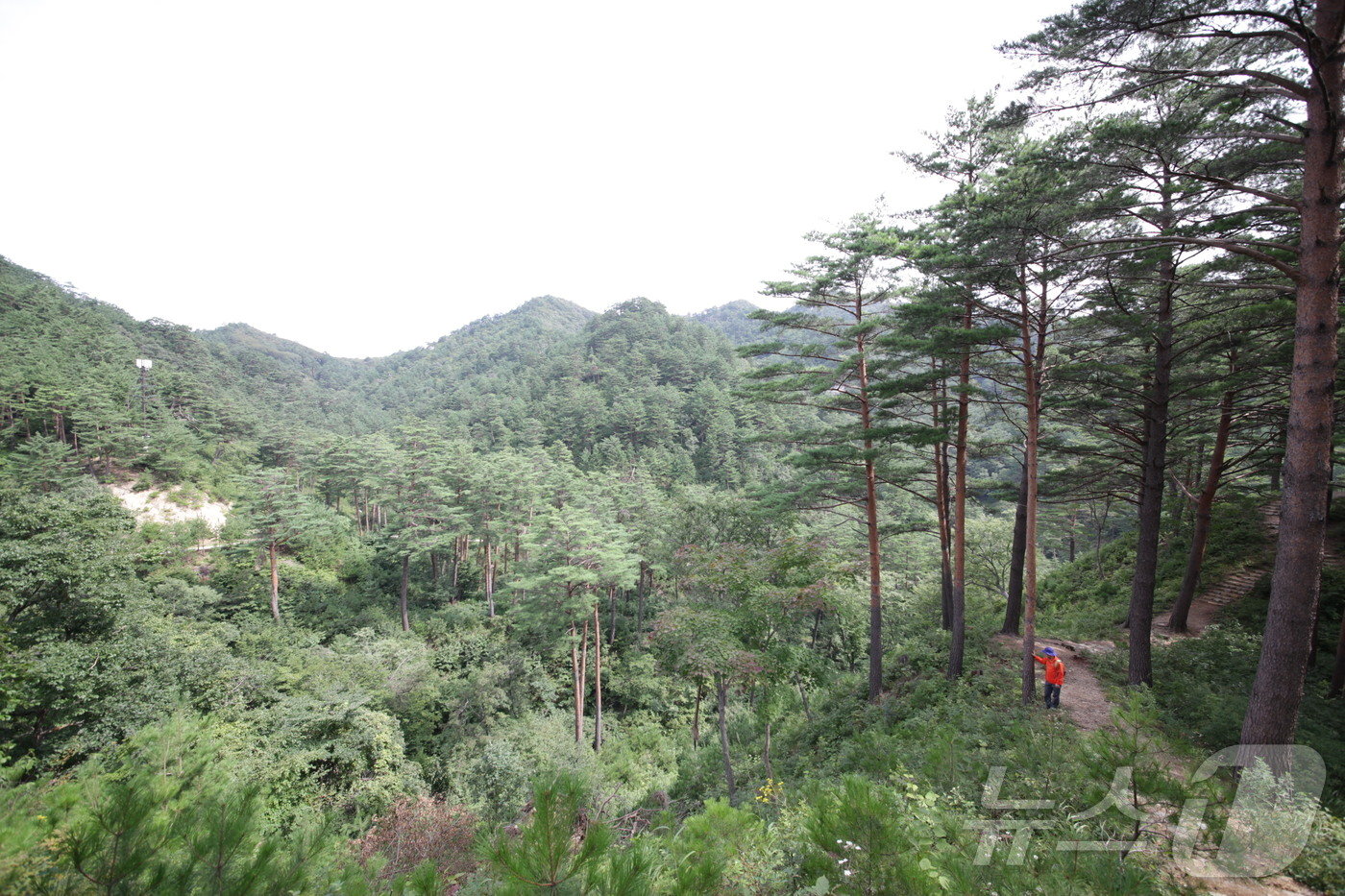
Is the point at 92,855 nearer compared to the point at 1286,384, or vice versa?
the point at 92,855

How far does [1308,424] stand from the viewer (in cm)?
394

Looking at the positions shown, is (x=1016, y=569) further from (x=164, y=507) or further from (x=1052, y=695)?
(x=164, y=507)

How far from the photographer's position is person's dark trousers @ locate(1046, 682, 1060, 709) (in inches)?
296

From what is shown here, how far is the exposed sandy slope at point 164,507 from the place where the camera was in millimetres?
26492

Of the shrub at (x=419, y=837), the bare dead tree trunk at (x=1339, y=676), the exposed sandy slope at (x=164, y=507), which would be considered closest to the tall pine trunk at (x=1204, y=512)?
the bare dead tree trunk at (x=1339, y=676)

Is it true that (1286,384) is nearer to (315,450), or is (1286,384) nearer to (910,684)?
(910,684)

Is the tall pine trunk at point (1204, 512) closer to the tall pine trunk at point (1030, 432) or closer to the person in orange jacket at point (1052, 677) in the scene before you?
the tall pine trunk at point (1030, 432)

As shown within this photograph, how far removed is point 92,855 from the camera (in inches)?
77.4

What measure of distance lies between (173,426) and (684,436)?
39344mm

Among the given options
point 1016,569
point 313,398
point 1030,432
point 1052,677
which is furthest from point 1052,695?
point 313,398

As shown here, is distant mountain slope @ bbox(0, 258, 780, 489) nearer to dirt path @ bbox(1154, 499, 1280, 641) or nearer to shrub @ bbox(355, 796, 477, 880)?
shrub @ bbox(355, 796, 477, 880)

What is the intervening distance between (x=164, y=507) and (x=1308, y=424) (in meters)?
41.9

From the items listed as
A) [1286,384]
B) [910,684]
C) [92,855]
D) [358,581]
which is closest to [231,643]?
[358,581]

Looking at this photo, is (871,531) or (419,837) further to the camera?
(871,531)
